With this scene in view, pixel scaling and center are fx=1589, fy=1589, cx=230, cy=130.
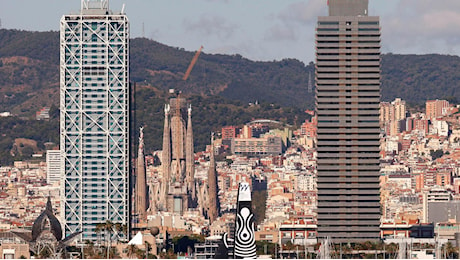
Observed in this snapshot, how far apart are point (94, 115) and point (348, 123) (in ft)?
96.0

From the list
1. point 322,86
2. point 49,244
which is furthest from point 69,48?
point 49,244

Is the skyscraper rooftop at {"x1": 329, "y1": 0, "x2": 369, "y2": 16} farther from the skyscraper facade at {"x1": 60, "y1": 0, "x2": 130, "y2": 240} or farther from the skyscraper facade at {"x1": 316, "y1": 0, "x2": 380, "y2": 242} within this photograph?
the skyscraper facade at {"x1": 60, "y1": 0, "x2": 130, "y2": 240}

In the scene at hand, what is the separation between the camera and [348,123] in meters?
184

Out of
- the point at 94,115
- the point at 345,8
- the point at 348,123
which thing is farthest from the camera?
the point at 345,8

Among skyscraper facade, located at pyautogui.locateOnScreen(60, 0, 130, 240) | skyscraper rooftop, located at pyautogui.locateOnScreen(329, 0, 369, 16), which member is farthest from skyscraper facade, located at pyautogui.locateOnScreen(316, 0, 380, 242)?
skyscraper facade, located at pyautogui.locateOnScreen(60, 0, 130, 240)

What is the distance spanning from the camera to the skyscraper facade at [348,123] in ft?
596

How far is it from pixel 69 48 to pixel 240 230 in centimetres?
10320

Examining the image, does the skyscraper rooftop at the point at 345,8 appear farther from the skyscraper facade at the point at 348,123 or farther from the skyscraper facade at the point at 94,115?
the skyscraper facade at the point at 94,115

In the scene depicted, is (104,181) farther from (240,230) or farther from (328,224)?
(240,230)

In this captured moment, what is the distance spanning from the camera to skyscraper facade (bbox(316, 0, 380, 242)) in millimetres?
181625

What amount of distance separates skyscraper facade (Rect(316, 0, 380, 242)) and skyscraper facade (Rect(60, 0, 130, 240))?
22806 millimetres

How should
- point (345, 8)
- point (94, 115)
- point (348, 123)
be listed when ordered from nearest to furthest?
point (94, 115), point (348, 123), point (345, 8)

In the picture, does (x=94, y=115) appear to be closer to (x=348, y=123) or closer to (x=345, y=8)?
(x=348, y=123)

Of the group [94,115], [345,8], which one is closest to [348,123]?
[345,8]
